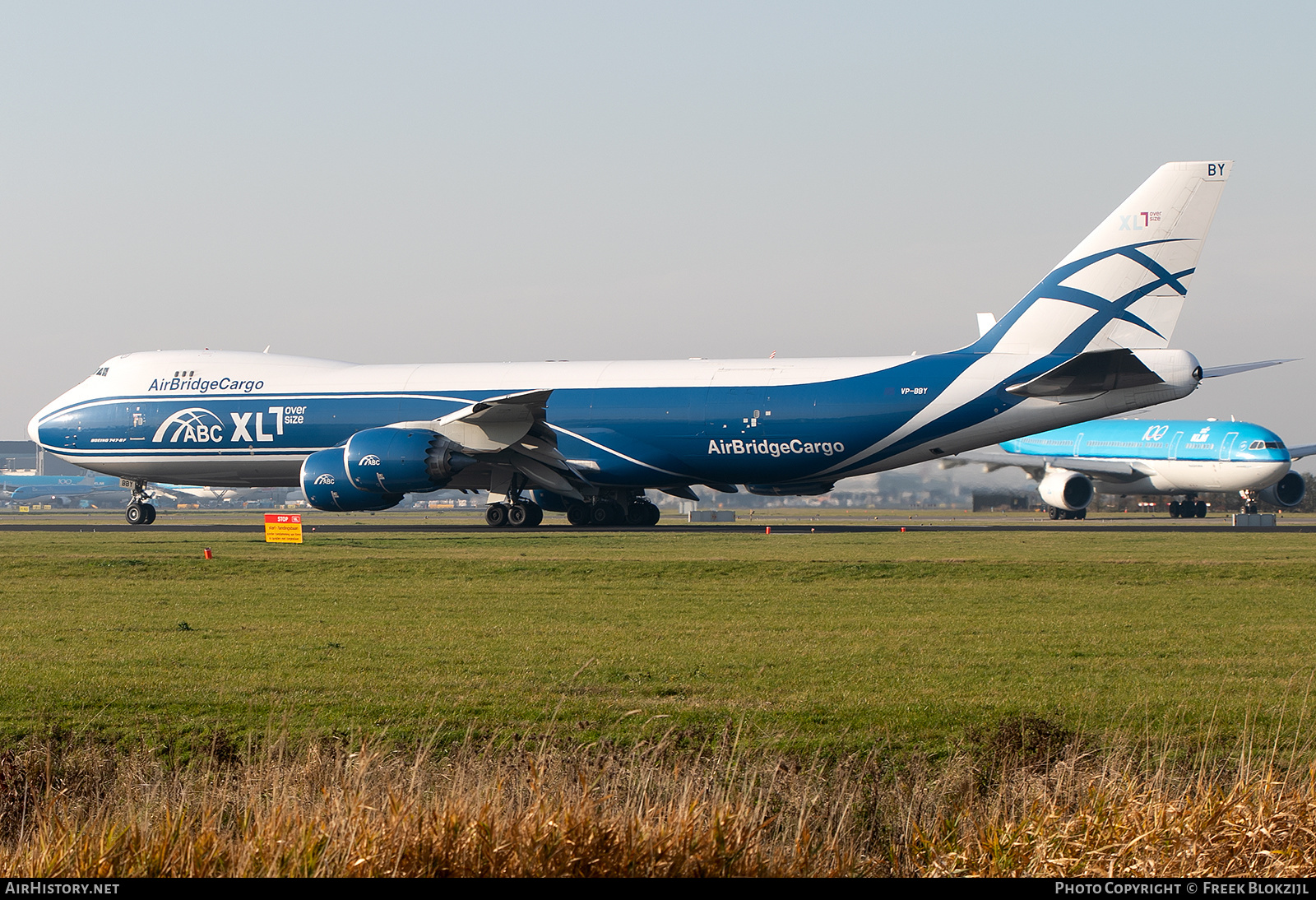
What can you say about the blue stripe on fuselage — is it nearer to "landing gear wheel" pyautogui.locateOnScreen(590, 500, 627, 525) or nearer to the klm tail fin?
the klm tail fin

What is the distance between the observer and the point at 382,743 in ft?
30.2

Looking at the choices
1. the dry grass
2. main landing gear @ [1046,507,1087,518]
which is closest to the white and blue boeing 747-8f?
main landing gear @ [1046,507,1087,518]

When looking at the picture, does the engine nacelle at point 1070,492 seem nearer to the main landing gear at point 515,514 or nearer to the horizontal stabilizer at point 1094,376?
the horizontal stabilizer at point 1094,376

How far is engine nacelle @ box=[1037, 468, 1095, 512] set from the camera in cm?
5419

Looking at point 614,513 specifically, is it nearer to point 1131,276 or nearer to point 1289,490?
point 1131,276

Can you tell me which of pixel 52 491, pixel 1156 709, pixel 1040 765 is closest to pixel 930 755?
pixel 1040 765

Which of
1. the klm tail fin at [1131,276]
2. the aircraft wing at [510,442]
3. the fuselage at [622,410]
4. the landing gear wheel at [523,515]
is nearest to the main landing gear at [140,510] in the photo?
the fuselage at [622,410]

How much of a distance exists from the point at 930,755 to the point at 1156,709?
7.19 feet

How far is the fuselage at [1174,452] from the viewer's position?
49.7 meters

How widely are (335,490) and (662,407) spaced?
9.51m

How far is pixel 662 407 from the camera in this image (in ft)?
118

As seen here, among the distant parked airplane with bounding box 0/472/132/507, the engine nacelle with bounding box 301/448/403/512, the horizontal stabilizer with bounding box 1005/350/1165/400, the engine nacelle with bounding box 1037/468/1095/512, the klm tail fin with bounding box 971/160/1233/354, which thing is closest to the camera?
the horizontal stabilizer with bounding box 1005/350/1165/400

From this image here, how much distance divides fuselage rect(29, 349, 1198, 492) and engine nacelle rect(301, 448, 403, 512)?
2591mm

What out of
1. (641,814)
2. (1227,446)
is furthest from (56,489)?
(641,814)
